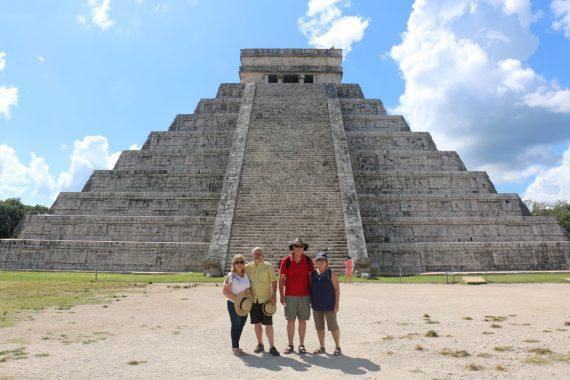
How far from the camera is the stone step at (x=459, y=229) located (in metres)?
16.3

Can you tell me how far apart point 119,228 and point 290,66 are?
19548 millimetres

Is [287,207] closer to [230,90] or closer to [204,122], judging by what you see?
[204,122]

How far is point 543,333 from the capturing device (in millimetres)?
5695

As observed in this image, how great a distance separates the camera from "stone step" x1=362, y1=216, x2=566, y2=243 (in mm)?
16344

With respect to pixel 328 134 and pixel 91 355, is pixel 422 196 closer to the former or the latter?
pixel 328 134

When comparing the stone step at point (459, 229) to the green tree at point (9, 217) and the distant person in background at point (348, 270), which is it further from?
the green tree at point (9, 217)

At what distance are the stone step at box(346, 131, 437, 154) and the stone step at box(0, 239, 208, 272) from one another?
33.7 feet

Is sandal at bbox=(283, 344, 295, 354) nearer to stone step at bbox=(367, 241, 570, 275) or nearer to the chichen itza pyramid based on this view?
the chichen itza pyramid

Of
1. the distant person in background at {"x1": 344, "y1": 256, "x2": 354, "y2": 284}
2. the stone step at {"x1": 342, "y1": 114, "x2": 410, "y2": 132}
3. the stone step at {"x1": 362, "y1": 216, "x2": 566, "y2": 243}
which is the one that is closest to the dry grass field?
the distant person in background at {"x1": 344, "y1": 256, "x2": 354, "y2": 284}

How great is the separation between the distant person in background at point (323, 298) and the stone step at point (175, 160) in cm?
1499

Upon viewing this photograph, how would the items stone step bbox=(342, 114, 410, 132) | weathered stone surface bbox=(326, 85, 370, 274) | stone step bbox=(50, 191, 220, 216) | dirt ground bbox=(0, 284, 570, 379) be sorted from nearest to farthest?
dirt ground bbox=(0, 284, 570, 379), weathered stone surface bbox=(326, 85, 370, 274), stone step bbox=(50, 191, 220, 216), stone step bbox=(342, 114, 410, 132)

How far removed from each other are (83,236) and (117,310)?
10324 millimetres

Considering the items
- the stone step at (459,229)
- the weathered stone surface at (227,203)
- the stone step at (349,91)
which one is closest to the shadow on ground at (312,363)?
the weathered stone surface at (227,203)

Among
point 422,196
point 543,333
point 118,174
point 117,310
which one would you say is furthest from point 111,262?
point 543,333
